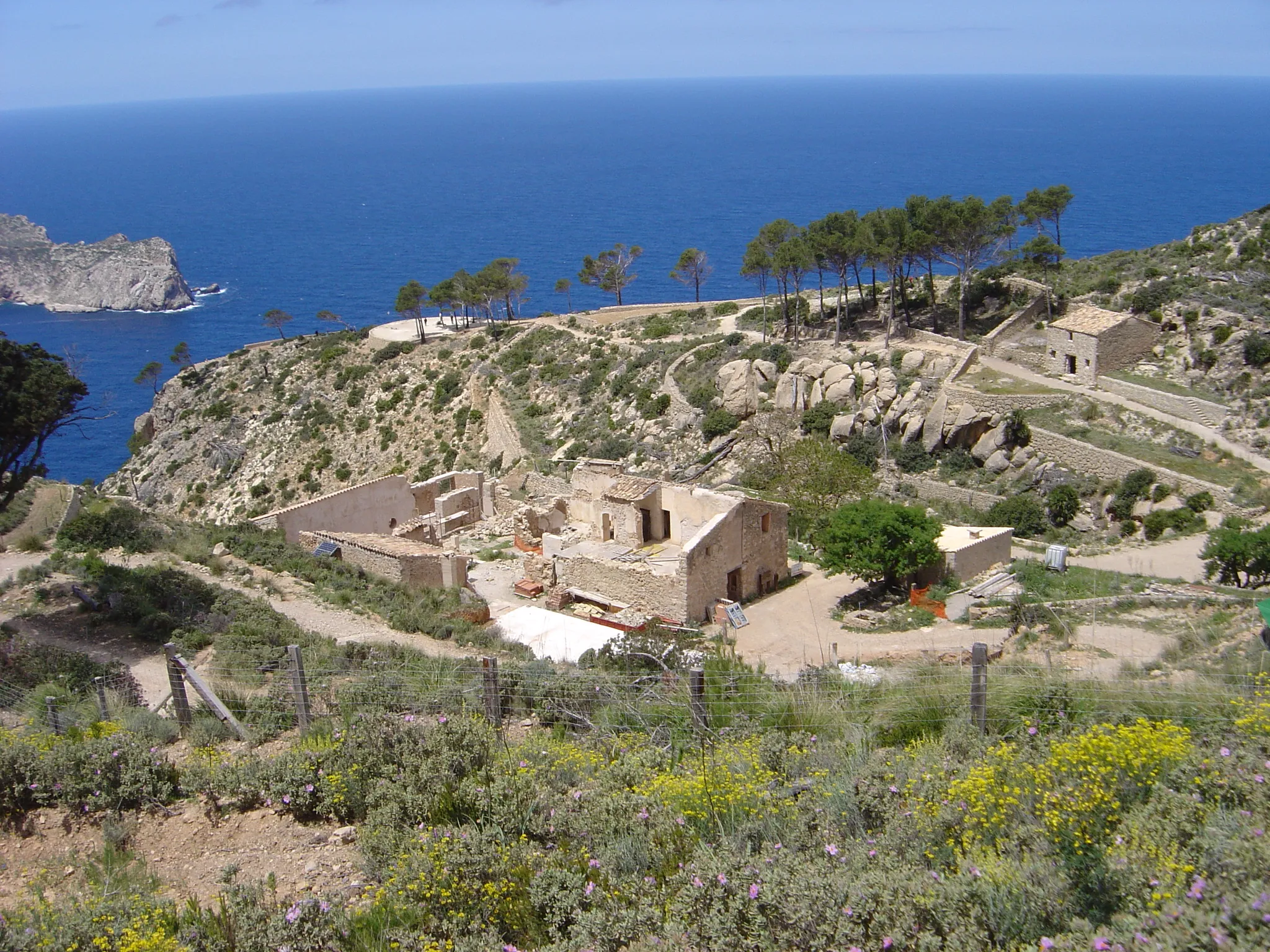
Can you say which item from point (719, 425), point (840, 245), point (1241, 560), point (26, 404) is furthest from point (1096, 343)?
point (26, 404)

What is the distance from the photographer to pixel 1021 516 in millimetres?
29547

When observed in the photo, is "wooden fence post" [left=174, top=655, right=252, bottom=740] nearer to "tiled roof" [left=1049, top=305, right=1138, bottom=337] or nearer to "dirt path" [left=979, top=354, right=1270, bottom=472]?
"dirt path" [left=979, top=354, right=1270, bottom=472]

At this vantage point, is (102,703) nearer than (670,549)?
Yes

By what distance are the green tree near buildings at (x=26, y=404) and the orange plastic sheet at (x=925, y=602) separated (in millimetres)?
17524

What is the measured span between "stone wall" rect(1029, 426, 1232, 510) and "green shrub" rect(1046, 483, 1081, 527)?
1661 millimetres

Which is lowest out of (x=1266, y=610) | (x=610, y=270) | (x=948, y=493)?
(x=948, y=493)

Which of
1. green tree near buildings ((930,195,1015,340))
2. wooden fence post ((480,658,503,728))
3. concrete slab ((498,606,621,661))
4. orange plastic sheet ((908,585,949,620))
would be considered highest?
green tree near buildings ((930,195,1015,340))

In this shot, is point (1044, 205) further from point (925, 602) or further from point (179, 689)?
point (179, 689)

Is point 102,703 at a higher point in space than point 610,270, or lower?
higher

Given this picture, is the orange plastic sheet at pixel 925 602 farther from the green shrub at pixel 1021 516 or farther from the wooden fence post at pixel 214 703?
the wooden fence post at pixel 214 703

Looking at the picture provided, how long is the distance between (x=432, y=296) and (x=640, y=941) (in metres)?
61.9

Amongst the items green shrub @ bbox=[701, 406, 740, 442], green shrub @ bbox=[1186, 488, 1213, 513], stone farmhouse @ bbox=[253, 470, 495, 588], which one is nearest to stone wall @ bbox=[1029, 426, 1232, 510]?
green shrub @ bbox=[1186, 488, 1213, 513]

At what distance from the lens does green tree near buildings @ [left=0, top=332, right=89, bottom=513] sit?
16.3m

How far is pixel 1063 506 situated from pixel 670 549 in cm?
1414
